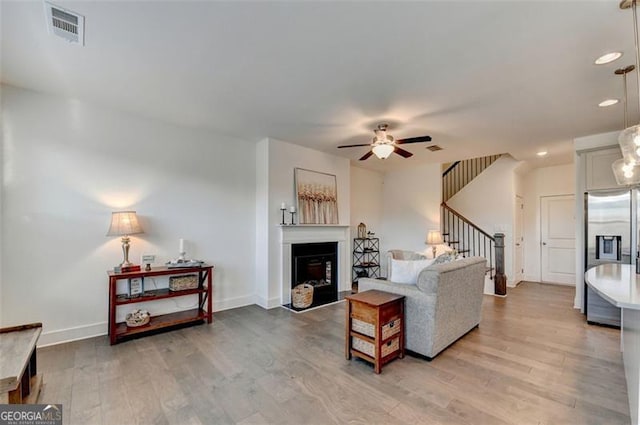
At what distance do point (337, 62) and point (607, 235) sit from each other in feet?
15.0

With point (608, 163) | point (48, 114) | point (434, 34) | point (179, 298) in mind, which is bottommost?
point (179, 298)

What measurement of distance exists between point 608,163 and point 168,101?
6120 millimetres

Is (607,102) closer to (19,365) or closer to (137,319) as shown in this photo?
(19,365)

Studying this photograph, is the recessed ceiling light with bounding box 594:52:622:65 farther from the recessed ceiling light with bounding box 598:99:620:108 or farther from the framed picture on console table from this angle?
the framed picture on console table

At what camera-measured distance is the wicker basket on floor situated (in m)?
4.49

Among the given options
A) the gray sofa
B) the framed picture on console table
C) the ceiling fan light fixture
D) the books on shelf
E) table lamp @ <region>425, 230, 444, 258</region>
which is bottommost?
the gray sofa

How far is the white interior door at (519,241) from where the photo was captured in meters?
6.50

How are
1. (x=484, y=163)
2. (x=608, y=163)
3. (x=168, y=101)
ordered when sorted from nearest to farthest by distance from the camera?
(x=168, y=101) < (x=608, y=163) < (x=484, y=163)

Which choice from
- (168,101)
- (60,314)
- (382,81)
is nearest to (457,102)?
(382,81)

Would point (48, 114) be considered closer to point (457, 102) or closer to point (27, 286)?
point (27, 286)

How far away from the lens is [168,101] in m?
3.24

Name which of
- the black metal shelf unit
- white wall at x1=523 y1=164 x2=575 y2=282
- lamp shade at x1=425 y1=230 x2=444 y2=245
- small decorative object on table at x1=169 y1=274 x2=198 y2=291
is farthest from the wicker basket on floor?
white wall at x1=523 y1=164 x2=575 y2=282

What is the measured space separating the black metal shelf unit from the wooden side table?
11.4 ft

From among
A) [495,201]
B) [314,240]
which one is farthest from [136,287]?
[495,201]
